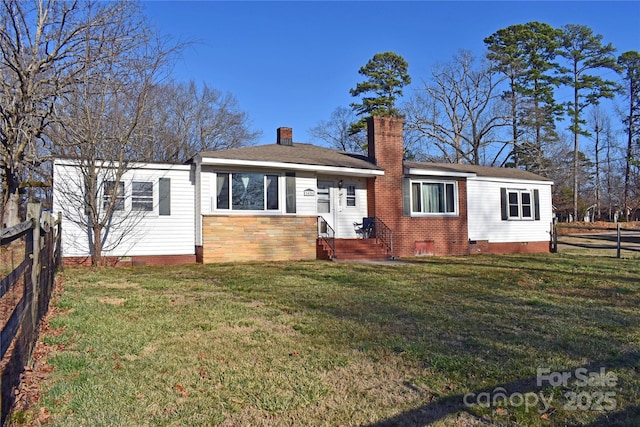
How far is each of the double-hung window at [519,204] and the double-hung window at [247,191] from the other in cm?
1039

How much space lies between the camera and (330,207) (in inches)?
634

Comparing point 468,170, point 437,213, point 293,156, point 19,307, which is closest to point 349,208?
point 293,156

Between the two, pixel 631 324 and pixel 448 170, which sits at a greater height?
pixel 448 170

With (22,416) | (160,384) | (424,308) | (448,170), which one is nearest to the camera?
(22,416)

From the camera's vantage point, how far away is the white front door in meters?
16.0

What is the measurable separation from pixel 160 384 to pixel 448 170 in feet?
49.7

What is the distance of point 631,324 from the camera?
573 centimetres

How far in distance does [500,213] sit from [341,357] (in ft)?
53.6

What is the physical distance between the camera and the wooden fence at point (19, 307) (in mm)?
2990

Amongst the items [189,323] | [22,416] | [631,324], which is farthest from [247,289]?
[631,324]

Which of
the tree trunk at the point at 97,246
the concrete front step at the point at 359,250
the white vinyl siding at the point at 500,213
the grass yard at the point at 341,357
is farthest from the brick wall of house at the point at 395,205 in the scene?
the tree trunk at the point at 97,246

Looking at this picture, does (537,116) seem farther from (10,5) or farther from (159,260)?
(10,5)

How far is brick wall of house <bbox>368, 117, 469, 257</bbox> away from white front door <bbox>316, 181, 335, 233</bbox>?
1.51m

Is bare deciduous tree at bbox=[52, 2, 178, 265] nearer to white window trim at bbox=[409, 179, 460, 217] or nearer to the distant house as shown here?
the distant house
